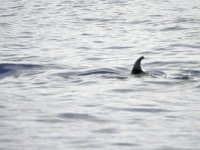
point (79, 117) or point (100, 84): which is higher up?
point (79, 117)

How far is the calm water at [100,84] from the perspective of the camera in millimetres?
10000

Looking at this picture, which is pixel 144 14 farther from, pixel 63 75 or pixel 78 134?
pixel 78 134

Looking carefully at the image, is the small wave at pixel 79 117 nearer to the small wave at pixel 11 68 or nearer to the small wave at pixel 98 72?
the small wave at pixel 98 72

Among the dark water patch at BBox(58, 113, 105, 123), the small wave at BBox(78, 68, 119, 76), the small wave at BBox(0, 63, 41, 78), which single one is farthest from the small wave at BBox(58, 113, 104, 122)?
the small wave at BBox(0, 63, 41, 78)

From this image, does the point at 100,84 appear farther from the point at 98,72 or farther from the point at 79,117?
the point at 79,117

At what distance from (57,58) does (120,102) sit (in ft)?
24.0

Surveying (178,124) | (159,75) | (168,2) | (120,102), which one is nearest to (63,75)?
(159,75)

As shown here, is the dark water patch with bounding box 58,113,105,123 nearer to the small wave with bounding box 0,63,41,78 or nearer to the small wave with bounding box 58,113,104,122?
the small wave with bounding box 58,113,104,122

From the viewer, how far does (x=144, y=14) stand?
1319 inches

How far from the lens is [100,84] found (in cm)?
1470

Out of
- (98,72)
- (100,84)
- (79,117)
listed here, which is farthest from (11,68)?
(79,117)

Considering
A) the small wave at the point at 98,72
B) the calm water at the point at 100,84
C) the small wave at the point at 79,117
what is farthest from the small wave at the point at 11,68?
the small wave at the point at 79,117

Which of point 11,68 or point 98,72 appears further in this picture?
point 11,68

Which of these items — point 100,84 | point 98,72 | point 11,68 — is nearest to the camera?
point 100,84
